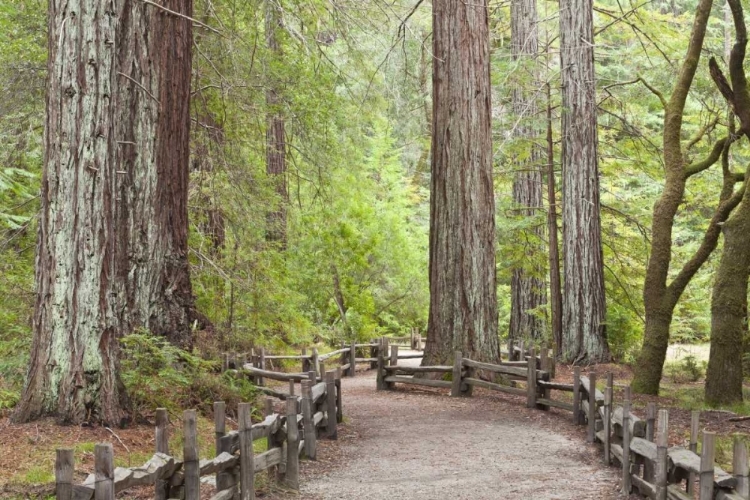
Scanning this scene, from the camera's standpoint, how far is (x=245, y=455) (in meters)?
7.30

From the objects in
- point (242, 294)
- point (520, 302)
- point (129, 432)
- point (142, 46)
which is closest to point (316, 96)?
point (242, 294)

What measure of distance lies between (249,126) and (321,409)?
7.08 metres

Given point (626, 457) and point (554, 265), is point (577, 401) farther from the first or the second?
point (554, 265)

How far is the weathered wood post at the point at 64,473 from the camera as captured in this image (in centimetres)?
473

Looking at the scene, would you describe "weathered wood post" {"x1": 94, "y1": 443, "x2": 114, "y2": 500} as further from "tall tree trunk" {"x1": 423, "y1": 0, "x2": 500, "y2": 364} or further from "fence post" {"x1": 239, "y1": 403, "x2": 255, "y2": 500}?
"tall tree trunk" {"x1": 423, "y1": 0, "x2": 500, "y2": 364}

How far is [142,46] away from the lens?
10.1 metres

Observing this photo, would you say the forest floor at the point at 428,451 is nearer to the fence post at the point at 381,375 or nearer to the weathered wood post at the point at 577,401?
the weathered wood post at the point at 577,401

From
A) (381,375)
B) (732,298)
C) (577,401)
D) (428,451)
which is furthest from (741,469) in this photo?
(381,375)

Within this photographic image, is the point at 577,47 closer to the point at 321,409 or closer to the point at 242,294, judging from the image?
the point at 242,294

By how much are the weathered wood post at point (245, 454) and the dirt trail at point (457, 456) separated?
1.03 metres

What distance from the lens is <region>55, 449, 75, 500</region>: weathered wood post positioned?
4730mm

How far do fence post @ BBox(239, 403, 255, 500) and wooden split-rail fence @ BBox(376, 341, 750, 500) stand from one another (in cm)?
353

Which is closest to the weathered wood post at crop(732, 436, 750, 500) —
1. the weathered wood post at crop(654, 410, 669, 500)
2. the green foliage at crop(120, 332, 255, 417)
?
the weathered wood post at crop(654, 410, 669, 500)

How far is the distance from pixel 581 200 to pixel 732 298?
6930 millimetres
